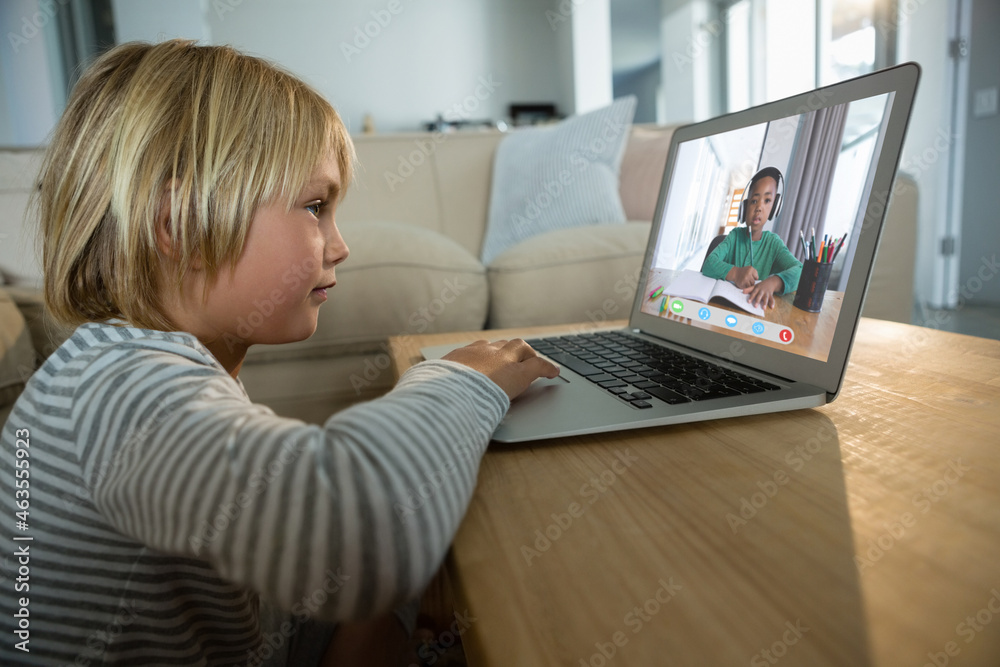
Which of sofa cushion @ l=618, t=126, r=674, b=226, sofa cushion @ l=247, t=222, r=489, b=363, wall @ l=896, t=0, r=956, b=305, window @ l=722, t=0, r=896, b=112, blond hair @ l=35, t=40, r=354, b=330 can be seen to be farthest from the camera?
window @ l=722, t=0, r=896, b=112

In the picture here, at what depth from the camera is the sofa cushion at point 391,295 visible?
136cm

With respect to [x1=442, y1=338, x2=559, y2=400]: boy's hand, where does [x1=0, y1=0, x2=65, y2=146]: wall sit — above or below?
above

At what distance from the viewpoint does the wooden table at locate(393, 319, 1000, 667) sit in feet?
0.76

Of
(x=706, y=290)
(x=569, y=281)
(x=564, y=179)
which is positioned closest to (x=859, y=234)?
(x=706, y=290)

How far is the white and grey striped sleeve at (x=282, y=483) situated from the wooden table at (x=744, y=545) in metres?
0.03

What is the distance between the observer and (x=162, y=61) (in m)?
0.50

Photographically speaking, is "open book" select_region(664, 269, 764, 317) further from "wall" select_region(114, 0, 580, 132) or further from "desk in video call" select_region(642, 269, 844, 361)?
"wall" select_region(114, 0, 580, 132)

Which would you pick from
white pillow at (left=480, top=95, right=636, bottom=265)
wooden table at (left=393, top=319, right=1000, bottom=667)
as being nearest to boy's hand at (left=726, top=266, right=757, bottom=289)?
wooden table at (left=393, top=319, right=1000, bottom=667)

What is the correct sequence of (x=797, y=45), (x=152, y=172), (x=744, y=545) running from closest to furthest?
(x=744, y=545), (x=152, y=172), (x=797, y=45)

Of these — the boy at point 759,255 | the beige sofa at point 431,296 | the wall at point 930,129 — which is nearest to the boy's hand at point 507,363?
the boy at point 759,255

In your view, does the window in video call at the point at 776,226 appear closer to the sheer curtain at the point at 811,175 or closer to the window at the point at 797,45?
the sheer curtain at the point at 811,175

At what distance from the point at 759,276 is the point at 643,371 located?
151 mm

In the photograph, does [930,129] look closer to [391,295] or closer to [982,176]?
[982,176]

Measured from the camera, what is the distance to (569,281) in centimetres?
143
